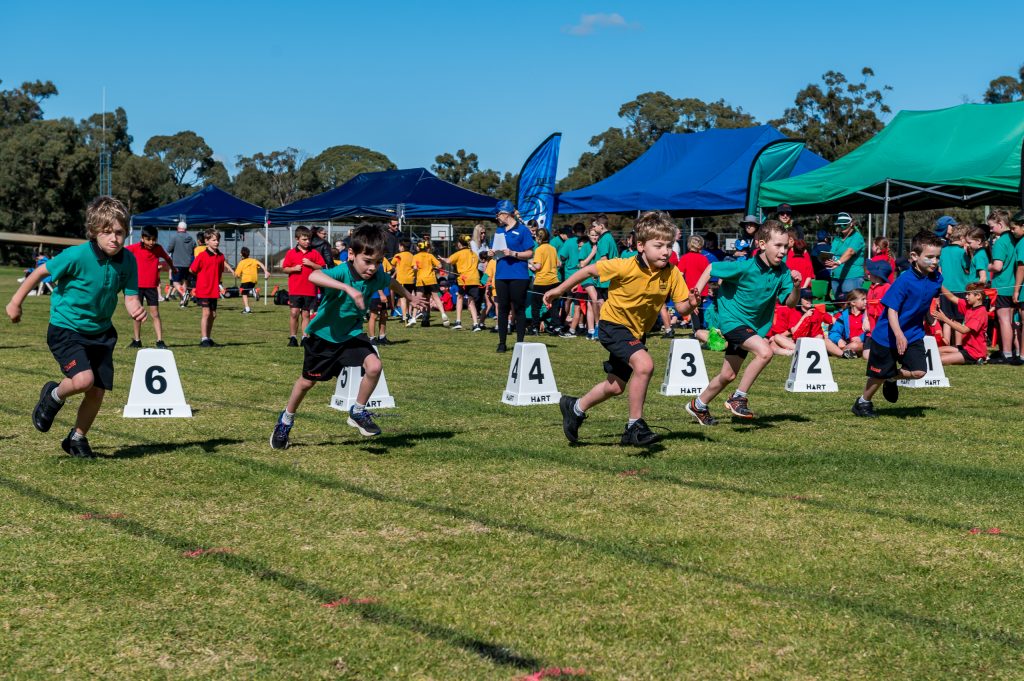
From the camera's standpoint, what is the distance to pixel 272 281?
168ft

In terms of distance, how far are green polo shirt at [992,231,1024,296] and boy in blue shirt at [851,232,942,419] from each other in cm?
594

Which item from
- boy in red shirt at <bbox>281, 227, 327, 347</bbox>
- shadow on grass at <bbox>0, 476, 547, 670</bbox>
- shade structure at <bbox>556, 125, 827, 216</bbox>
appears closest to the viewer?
shadow on grass at <bbox>0, 476, 547, 670</bbox>

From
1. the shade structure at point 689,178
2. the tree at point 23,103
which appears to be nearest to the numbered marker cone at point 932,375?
the shade structure at point 689,178

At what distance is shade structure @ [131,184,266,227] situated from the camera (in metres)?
40.3

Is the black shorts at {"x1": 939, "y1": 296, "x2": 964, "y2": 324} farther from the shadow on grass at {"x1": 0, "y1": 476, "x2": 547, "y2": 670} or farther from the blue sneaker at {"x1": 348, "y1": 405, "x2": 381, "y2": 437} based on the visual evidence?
the shadow on grass at {"x1": 0, "y1": 476, "x2": 547, "y2": 670}

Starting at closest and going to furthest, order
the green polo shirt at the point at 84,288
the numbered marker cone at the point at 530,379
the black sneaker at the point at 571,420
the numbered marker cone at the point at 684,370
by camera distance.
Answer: the green polo shirt at the point at 84,288, the black sneaker at the point at 571,420, the numbered marker cone at the point at 530,379, the numbered marker cone at the point at 684,370

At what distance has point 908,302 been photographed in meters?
10.6

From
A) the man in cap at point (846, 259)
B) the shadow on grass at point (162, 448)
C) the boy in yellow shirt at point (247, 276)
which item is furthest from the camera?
the boy in yellow shirt at point (247, 276)

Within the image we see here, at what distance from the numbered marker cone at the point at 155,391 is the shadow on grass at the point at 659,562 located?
2.54m

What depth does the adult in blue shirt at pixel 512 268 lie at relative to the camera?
1688 centimetres

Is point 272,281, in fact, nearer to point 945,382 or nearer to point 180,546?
point 945,382

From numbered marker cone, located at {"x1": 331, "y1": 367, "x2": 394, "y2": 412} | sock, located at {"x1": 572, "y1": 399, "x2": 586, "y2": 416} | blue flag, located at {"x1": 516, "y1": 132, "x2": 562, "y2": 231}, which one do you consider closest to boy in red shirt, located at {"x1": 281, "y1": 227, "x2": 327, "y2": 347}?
numbered marker cone, located at {"x1": 331, "y1": 367, "x2": 394, "y2": 412}

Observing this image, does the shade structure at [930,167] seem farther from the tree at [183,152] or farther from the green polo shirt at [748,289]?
the tree at [183,152]

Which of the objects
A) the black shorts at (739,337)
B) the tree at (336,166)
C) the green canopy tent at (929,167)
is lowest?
the black shorts at (739,337)
